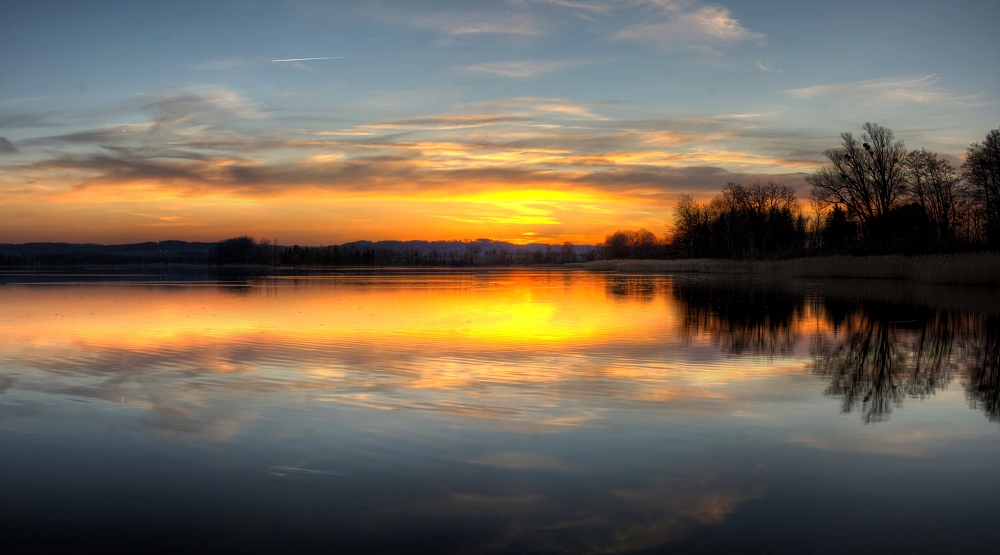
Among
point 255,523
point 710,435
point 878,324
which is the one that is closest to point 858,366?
point 710,435

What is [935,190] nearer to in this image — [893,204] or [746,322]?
[893,204]

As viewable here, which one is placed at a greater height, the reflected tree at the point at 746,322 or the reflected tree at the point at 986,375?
the reflected tree at the point at 746,322

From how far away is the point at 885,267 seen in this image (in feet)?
130

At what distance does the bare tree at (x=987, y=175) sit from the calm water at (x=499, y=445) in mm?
41013

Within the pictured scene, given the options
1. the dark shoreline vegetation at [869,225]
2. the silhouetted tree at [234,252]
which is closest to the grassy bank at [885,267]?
the dark shoreline vegetation at [869,225]

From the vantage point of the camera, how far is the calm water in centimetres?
410

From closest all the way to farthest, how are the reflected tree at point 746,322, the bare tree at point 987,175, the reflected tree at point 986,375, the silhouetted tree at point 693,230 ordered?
the reflected tree at point 986,375 < the reflected tree at point 746,322 < the bare tree at point 987,175 < the silhouetted tree at point 693,230

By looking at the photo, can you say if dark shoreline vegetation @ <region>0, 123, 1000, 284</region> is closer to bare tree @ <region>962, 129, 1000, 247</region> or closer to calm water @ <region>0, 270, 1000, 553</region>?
bare tree @ <region>962, 129, 1000, 247</region>

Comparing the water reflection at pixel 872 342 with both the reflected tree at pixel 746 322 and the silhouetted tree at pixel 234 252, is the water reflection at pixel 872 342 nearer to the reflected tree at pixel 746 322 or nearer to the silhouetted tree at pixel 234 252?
the reflected tree at pixel 746 322

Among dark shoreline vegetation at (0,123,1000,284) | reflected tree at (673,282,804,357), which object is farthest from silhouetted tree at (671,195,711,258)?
reflected tree at (673,282,804,357)

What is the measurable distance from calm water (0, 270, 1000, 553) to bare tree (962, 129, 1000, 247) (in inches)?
1615

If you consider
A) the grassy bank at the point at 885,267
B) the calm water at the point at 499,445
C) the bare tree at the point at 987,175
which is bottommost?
the calm water at the point at 499,445

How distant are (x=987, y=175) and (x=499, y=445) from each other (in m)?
53.7

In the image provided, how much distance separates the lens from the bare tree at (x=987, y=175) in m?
46.3
